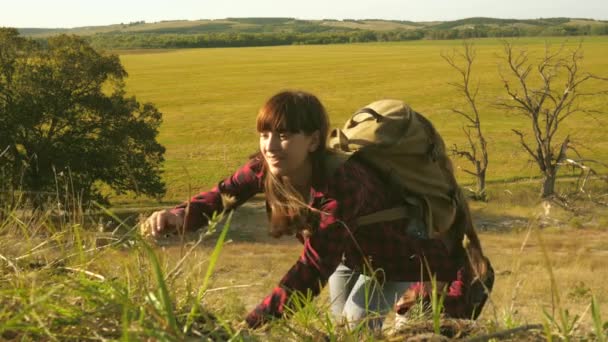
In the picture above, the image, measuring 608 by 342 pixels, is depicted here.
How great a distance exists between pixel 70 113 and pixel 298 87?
42.9 ft

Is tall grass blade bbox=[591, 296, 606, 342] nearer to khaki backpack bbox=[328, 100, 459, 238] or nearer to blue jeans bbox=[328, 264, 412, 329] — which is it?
blue jeans bbox=[328, 264, 412, 329]

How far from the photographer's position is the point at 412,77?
7850cm

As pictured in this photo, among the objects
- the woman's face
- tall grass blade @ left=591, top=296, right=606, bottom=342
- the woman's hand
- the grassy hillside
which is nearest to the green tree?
the grassy hillside

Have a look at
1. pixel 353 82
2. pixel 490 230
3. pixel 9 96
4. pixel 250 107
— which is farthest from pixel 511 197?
pixel 353 82

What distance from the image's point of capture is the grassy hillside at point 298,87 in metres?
41.8

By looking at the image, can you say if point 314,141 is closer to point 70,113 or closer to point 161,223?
point 161,223

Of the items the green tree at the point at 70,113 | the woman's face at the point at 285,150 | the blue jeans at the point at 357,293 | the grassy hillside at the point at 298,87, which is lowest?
the grassy hillside at the point at 298,87

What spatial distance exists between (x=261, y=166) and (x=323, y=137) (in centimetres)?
27

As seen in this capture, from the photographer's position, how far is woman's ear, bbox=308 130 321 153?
239 cm

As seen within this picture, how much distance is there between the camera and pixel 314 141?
240 centimetres

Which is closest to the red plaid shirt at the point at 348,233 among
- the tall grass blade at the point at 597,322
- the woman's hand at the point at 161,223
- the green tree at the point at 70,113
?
the woman's hand at the point at 161,223

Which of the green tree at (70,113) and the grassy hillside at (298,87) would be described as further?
the grassy hillside at (298,87)

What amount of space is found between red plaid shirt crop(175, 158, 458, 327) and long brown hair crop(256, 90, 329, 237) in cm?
6

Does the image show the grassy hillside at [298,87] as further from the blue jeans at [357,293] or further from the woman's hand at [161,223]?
the woman's hand at [161,223]
